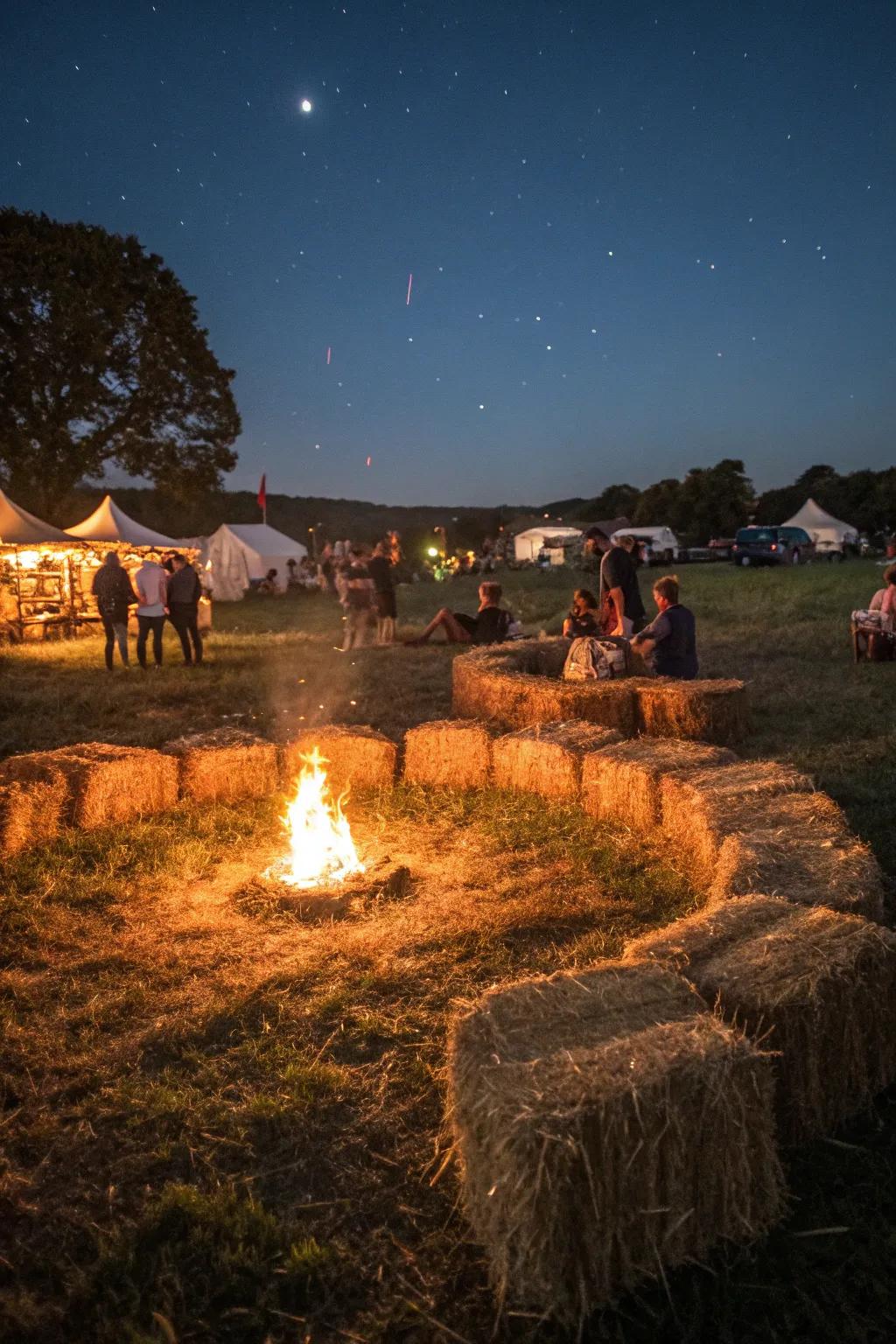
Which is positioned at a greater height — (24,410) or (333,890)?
(24,410)

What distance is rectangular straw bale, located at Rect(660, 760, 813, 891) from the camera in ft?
17.1

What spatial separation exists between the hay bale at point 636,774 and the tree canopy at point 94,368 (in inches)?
1178

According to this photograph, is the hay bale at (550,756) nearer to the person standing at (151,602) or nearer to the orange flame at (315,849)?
the orange flame at (315,849)

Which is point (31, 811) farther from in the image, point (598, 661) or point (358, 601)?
point (358, 601)

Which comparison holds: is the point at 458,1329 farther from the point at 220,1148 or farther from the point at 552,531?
the point at 552,531

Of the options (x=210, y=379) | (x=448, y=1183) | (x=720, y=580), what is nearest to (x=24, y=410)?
(x=210, y=379)

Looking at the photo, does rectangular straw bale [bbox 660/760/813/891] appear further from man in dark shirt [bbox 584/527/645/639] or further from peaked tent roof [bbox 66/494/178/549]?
peaked tent roof [bbox 66/494/178/549]

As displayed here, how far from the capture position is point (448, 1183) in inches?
117

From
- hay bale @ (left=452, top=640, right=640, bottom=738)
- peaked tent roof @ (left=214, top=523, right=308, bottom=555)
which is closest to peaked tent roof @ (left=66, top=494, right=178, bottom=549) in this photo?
peaked tent roof @ (left=214, top=523, right=308, bottom=555)

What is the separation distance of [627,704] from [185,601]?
8.52 metres

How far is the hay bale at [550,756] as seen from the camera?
686cm

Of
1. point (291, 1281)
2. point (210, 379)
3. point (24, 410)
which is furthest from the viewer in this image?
point (210, 379)

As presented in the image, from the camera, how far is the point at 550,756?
6.95 meters

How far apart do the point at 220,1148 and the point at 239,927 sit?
183 centimetres
